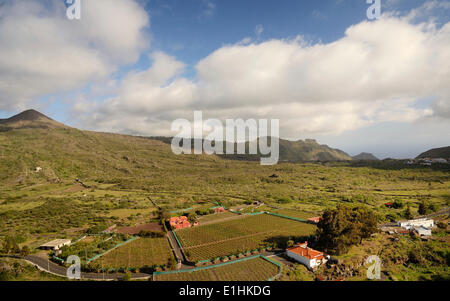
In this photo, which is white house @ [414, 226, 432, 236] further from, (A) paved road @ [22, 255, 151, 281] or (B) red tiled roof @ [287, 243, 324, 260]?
(A) paved road @ [22, 255, 151, 281]

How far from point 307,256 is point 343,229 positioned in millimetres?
7138

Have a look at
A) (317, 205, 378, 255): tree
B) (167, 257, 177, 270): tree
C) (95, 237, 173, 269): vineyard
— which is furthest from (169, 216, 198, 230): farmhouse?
(317, 205, 378, 255): tree

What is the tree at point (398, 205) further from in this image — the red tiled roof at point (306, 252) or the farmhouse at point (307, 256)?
the red tiled roof at point (306, 252)

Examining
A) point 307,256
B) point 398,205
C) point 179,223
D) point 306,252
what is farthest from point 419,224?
point 179,223

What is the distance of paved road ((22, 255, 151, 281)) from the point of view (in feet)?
94.1

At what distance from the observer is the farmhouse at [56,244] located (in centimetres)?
3734

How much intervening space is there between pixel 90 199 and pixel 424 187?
108m

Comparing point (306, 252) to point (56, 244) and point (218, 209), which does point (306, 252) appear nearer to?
point (218, 209)

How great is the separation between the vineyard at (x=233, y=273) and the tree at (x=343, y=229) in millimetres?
9132

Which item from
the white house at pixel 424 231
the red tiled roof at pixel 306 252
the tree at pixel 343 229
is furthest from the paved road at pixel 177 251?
the white house at pixel 424 231

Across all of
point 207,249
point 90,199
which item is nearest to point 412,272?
point 207,249

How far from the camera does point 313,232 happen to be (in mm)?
42531

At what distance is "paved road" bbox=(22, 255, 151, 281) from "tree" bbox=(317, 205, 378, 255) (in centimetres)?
2455

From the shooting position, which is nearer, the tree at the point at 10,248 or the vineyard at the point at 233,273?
the vineyard at the point at 233,273
